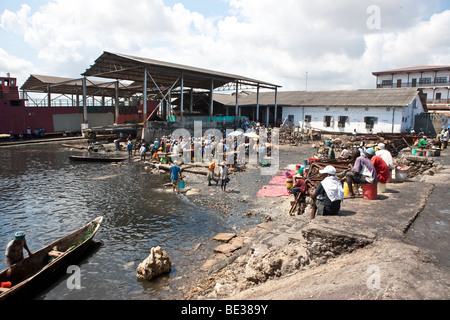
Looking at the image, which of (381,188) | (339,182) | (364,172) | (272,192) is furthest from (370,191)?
(272,192)

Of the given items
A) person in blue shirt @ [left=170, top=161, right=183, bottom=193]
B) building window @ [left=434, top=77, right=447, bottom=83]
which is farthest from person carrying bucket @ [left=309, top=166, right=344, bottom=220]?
building window @ [left=434, top=77, right=447, bottom=83]

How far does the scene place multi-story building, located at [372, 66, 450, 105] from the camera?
46.8 meters

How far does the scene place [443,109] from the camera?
147 feet

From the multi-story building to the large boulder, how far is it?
52363 millimetres

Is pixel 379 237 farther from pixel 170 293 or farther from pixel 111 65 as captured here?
pixel 111 65

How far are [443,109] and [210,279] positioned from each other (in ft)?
166

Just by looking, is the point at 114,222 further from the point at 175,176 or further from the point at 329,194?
the point at 329,194

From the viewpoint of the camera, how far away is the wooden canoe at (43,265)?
7.12 m

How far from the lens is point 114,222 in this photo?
11969 mm

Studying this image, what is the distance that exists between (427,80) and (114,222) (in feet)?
178

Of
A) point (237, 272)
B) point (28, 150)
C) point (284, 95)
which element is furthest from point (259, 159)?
point (284, 95)

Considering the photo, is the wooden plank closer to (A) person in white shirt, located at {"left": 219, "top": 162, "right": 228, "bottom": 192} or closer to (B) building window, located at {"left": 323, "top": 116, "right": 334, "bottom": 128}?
(A) person in white shirt, located at {"left": 219, "top": 162, "right": 228, "bottom": 192}

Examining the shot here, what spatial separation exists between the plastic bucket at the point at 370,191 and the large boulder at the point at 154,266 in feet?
20.1

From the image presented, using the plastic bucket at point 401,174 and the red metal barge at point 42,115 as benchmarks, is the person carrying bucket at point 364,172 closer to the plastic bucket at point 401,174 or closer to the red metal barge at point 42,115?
the plastic bucket at point 401,174
